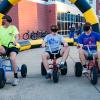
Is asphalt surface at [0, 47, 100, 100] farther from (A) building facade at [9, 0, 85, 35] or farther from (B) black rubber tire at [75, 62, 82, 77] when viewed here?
(A) building facade at [9, 0, 85, 35]

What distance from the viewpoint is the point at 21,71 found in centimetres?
877

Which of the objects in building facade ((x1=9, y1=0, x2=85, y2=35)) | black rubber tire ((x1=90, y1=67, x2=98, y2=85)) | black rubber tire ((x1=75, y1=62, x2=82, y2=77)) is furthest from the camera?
building facade ((x1=9, y1=0, x2=85, y2=35))

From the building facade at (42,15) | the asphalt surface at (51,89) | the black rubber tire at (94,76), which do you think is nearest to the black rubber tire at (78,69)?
the asphalt surface at (51,89)

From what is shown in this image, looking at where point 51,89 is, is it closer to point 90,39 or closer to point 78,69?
point 78,69

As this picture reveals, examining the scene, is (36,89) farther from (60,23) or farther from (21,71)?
Result: (60,23)

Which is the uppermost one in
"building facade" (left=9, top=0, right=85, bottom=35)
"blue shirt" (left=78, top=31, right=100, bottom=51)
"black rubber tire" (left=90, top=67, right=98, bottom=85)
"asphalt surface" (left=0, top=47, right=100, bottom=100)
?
"building facade" (left=9, top=0, right=85, bottom=35)

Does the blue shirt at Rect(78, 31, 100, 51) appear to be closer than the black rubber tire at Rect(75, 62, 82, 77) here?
Yes

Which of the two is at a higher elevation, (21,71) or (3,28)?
(3,28)

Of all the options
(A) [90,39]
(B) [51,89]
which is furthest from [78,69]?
(B) [51,89]

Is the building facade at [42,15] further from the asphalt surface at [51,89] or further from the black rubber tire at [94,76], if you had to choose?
the black rubber tire at [94,76]

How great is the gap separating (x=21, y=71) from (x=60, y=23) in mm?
→ 31750

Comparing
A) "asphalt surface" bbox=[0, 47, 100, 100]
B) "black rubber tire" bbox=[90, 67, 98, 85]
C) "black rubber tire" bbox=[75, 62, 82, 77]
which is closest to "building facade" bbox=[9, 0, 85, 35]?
"black rubber tire" bbox=[75, 62, 82, 77]

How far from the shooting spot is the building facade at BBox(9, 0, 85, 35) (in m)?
30.3

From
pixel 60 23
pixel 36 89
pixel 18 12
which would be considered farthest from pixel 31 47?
pixel 60 23
